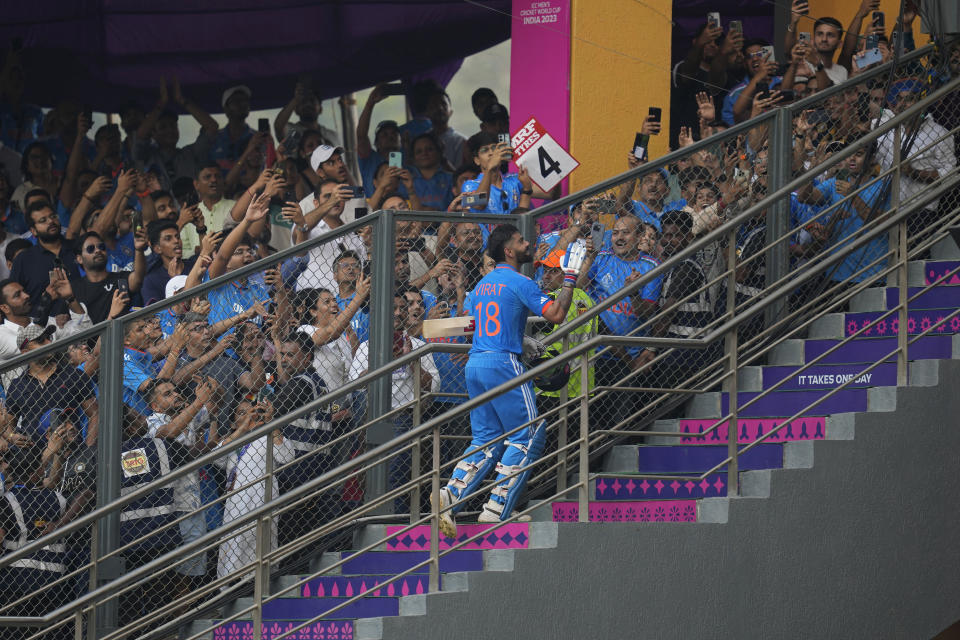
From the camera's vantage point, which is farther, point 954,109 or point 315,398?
point 954,109

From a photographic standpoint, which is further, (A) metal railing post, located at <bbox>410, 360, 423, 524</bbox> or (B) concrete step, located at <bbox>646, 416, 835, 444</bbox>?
(A) metal railing post, located at <bbox>410, 360, 423, 524</bbox>

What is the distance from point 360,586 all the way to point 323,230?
139 inches

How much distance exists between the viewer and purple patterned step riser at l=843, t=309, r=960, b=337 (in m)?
8.91

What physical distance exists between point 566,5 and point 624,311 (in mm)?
3813

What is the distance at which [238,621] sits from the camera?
28.2ft

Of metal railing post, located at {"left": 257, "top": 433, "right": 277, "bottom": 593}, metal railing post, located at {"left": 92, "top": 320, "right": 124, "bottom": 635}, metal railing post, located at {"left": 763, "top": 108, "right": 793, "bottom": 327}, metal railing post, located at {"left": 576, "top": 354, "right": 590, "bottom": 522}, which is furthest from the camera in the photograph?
metal railing post, located at {"left": 763, "top": 108, "right": 793, "bottom": 327}

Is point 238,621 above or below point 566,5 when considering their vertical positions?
below

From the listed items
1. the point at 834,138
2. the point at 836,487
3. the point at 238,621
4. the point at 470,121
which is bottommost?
the point at 238,621

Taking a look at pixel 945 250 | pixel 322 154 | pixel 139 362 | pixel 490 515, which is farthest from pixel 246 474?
pixel 945 250

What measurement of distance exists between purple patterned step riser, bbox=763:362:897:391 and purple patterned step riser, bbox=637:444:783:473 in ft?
1.76

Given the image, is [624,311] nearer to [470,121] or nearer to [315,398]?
[315,398]

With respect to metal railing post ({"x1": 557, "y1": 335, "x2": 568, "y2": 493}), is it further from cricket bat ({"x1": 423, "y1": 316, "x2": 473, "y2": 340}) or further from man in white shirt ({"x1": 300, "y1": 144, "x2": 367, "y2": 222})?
man in white shirt ({"x1": 300, "y1": 144, "x2": 367, "y2": 222})

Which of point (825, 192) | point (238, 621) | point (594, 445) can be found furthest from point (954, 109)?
point (238, 621)

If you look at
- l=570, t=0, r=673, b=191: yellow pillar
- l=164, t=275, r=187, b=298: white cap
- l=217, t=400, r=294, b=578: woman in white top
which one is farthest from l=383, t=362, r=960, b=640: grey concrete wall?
l=570, t=0, r=673, b=191: yellow pillar
